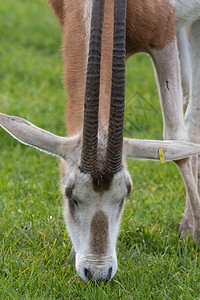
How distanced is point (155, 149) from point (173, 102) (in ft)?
3.24

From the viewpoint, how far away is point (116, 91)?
3.98 m

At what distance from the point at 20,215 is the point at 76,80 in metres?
1.52

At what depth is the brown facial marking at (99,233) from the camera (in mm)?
4133

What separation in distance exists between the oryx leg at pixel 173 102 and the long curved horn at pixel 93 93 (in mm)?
1154

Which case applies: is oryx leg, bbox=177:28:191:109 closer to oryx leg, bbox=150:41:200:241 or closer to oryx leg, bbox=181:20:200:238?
oryx leg, bbox=181:20:200:238

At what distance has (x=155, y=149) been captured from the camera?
429 centimetres

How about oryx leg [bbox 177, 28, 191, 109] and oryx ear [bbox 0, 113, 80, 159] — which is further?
oryx leg [bbox 177, 28, 191, 109]

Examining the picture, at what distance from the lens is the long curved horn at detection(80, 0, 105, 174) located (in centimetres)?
396

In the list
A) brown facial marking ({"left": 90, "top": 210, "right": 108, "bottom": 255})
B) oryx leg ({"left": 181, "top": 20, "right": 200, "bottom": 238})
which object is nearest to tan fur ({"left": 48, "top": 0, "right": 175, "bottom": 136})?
brown facial marking ({"left": 90, "top": 210, "right": 108, "bottom": 255})

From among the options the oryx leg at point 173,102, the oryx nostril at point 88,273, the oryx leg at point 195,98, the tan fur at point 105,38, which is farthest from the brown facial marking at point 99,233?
the oryx leg at point 195,98

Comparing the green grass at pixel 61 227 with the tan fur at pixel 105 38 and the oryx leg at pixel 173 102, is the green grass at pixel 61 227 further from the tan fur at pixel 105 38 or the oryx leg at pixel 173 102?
the tan fur at pixel 105 38

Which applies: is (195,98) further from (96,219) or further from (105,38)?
(96,219)

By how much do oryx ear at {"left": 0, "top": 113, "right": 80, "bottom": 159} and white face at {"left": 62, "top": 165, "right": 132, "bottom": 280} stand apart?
19 centimetres

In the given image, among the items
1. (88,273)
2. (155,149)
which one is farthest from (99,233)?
(155,149)
